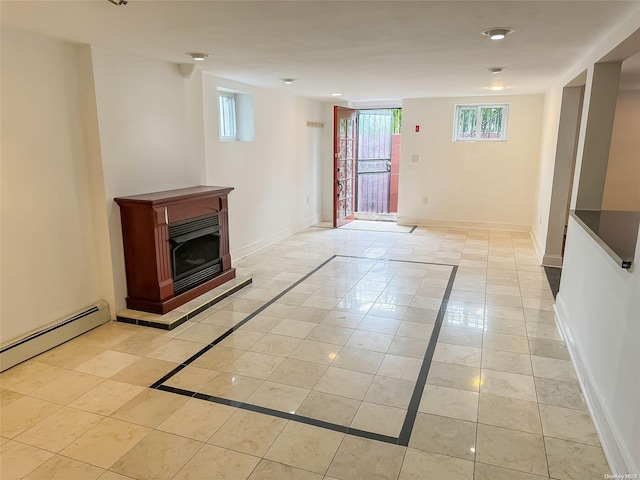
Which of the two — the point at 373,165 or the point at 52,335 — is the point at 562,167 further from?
the point at 52,335

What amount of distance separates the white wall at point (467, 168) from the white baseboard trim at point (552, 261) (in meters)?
2.09

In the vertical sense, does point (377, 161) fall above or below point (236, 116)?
below

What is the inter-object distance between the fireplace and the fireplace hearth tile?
0.17 metres

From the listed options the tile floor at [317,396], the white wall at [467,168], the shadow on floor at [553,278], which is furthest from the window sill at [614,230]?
the white wall at [467,168]

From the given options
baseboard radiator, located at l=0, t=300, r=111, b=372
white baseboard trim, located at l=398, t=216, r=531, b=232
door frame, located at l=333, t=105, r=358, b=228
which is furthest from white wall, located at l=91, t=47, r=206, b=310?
white baseboard trim, located at l=398, t=216, r=531, b=232

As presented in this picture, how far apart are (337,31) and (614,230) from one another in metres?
2.07

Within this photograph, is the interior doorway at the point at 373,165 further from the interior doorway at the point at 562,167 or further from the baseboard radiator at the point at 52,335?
the baseboard radiator at the point at 52,335

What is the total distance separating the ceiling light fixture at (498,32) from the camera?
2625 millimetres

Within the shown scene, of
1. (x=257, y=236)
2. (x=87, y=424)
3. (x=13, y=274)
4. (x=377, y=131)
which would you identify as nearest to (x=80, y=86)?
(x=13, y=274)

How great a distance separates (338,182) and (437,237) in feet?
6.34

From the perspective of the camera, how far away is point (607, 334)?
2240 mm

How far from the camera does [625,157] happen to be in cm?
573

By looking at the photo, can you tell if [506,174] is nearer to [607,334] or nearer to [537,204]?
[537,204]

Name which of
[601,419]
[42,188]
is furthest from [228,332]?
[601,419]
